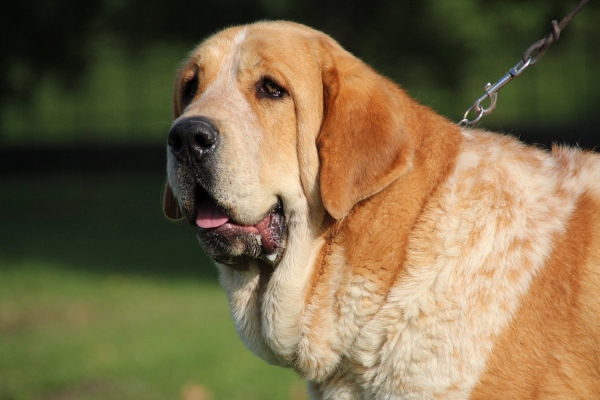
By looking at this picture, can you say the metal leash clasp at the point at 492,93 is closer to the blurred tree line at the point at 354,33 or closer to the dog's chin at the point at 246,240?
the dog's chin at the point at 246,240

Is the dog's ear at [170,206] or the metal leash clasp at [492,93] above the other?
the metal leash clasp at [492,93]

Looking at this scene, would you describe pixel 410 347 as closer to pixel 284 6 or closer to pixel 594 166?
pixel 594 166

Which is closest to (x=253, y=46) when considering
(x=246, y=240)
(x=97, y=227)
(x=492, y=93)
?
(x=246, y=240)

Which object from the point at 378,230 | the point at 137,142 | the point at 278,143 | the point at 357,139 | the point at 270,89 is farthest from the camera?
the point at 137,142

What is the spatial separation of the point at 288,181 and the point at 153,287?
7.70m

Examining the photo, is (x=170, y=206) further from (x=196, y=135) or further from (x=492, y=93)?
(x=492, y=93)

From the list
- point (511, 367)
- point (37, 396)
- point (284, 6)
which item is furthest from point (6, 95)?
point (511, 367)

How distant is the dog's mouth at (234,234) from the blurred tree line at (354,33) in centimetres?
1413

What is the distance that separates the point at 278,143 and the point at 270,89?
12.2 inches

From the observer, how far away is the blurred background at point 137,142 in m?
7.46

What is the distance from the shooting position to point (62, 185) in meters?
20.8

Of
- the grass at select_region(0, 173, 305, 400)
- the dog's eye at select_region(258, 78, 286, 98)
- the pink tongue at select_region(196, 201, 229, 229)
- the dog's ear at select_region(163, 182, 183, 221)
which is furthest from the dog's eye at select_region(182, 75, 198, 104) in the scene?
the grass at select_region(0, 173, 305, 400)

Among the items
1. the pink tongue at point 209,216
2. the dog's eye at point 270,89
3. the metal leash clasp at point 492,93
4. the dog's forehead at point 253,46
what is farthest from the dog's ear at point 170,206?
the metal leash clasp at point 492,93

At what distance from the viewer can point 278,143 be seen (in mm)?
3564
